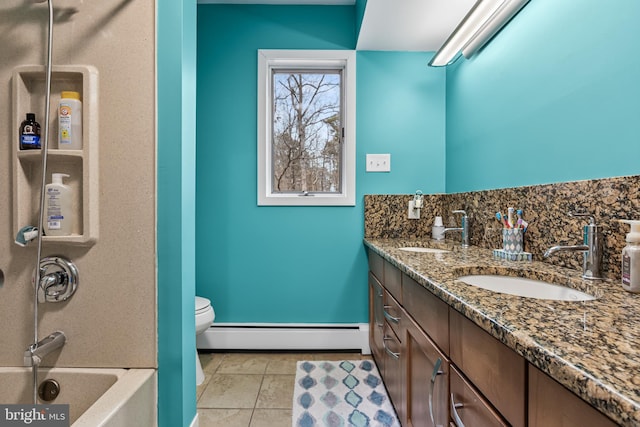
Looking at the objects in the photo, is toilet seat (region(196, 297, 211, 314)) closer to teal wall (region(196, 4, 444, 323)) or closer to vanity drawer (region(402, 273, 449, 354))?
teal wall (region(196, 4, 444, 323))

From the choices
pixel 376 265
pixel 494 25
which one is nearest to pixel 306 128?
pixel 376 265

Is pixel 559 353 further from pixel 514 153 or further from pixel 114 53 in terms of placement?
pixel 114 53

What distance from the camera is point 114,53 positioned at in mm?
1082

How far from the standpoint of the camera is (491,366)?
0.63m

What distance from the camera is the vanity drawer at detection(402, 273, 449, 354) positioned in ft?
2.79

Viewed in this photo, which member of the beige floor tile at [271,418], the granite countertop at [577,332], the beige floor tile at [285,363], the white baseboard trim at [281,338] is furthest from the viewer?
the white baseboard trim at [281,338]

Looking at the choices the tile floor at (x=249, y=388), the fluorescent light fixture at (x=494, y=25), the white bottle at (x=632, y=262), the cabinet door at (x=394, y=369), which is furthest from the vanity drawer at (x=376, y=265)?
the fluorescent light fixture at (x=494, y=25)

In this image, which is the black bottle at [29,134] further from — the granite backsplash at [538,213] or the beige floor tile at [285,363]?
the granite backsplash at [538,213]

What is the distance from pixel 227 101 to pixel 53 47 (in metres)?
1.16

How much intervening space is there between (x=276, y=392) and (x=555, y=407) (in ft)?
5.02

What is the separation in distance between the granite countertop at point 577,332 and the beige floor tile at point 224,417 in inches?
45.9

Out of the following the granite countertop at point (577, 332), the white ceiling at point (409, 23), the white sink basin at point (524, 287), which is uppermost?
the white ceiling at point (409, 23)

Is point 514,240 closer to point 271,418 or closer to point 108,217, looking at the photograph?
point 271,418

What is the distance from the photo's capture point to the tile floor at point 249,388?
1492 mm
